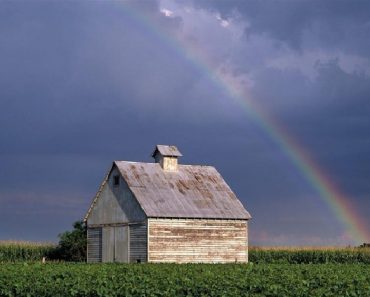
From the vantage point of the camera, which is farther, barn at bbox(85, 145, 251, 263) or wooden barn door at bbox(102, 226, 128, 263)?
wooden barn door at bbox(102, 226, 128, 263)

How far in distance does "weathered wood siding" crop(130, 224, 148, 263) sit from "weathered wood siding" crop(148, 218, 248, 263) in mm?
391

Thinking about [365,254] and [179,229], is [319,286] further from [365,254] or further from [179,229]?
[365,254]

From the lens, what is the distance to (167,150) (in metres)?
47.8

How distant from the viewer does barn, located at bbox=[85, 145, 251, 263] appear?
139ft

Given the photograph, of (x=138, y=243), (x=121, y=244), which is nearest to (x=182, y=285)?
(x=138, y=243)

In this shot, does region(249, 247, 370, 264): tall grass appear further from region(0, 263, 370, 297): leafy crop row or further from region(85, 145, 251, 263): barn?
region(0, 263, 370, 297): leafy crop row

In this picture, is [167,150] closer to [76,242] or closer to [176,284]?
[76,242]

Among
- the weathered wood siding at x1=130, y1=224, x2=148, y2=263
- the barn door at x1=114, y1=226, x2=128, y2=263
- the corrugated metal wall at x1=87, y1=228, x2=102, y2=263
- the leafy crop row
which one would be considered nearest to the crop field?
the leafy crop row

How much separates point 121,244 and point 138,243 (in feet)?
6.11

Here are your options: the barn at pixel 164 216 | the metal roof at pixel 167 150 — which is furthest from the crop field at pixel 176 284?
the metal roof at pixel 167 150

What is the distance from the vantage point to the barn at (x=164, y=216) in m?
42.3

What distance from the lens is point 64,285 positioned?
2081 centimetres

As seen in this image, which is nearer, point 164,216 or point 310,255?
point 164,216

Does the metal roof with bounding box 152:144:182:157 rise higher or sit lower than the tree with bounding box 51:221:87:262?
higher
